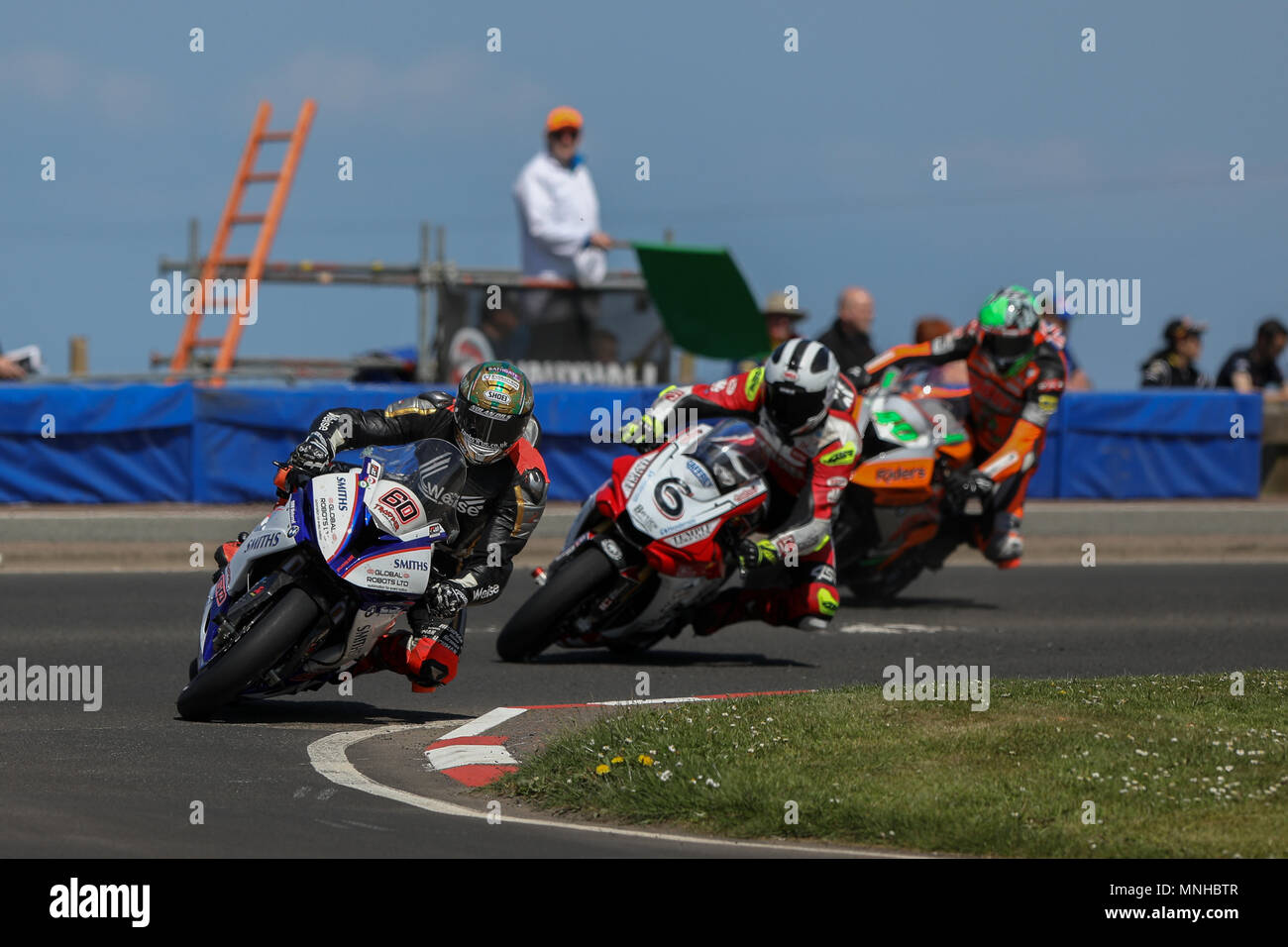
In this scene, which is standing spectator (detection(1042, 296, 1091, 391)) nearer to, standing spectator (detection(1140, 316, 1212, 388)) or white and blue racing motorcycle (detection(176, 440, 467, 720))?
standing spectator (detection(1140, 316, 1212, 388))

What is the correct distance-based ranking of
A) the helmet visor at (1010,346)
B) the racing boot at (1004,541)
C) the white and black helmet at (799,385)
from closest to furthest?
the white and black helmet at (799,385)
the helmet visor at (1010,346)
the racing boot at (1004,541)

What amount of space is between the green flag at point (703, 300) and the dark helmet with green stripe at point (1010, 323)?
4484mm

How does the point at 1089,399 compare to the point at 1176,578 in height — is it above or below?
above

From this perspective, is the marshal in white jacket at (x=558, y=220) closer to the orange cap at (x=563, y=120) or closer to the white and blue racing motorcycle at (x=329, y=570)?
the orange cap at (x=563, y=120)

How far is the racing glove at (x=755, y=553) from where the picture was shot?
1052 centimetres

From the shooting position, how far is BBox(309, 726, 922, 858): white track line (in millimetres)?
6852

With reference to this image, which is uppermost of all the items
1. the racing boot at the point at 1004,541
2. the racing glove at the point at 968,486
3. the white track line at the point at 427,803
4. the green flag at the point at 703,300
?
the green flag at the point at 703,300

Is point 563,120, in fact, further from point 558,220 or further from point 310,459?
point 310,459

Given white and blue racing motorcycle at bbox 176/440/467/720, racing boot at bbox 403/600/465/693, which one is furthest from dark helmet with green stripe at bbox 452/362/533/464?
racing boot at bbox 403/600/465/693

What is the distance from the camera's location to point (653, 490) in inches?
418

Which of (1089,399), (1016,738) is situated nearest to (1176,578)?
(1089,399)

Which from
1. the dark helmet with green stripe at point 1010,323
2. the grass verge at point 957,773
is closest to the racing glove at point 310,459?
the grass verge at point 957,773
